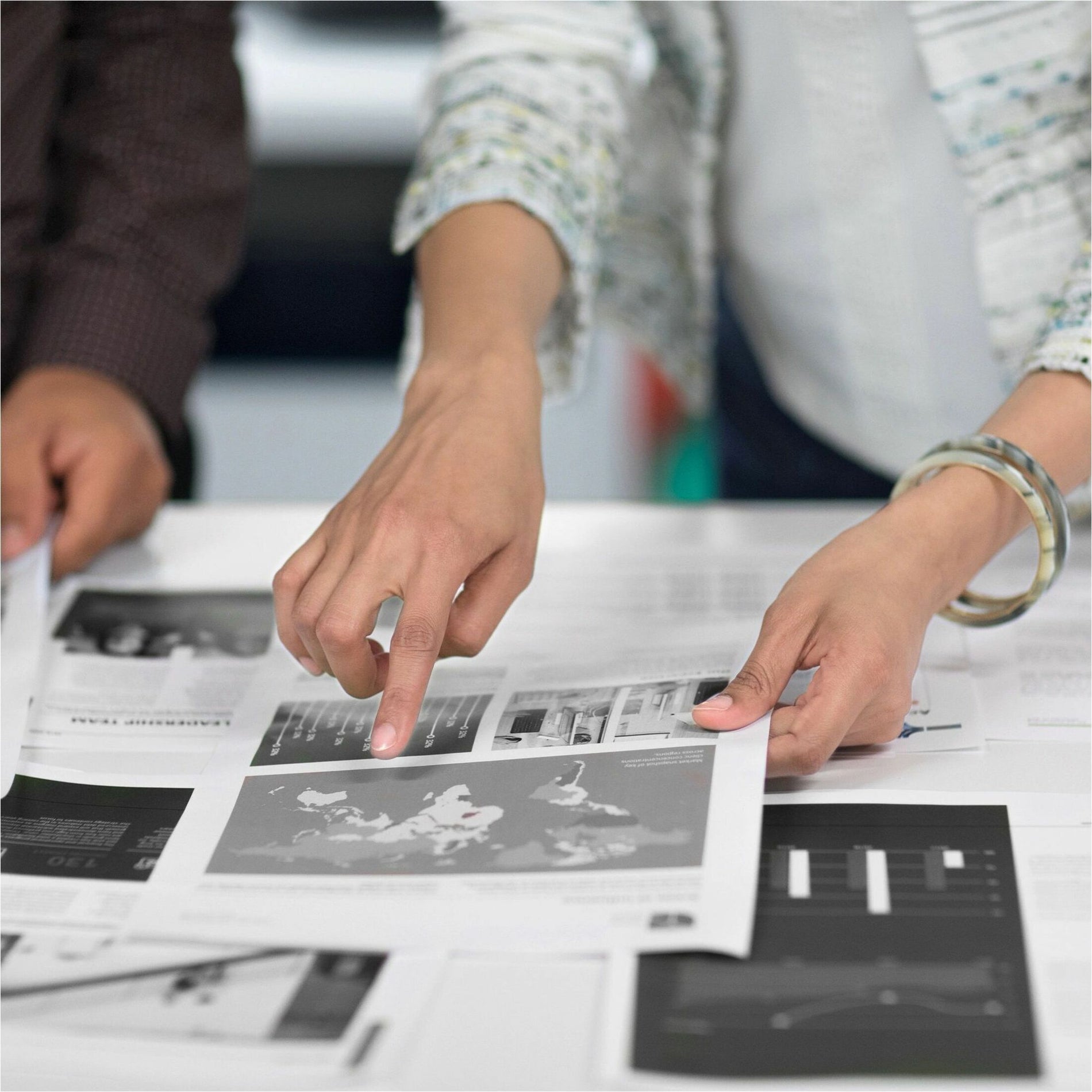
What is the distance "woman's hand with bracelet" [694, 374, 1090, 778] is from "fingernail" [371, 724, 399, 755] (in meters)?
0.13

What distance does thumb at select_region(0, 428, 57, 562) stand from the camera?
0.74 metres

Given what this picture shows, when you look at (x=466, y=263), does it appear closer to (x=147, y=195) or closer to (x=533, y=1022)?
(x=147, y=195)

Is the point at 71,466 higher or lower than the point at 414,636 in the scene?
higher

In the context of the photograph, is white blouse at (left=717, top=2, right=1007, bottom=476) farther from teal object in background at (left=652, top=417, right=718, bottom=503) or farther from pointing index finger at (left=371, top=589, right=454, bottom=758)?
teal object in background at (left=652, top=417, right=718, bottom=503)

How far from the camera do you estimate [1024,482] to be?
57 centimetres

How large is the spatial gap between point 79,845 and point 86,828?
1cm

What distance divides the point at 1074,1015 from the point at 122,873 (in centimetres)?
35

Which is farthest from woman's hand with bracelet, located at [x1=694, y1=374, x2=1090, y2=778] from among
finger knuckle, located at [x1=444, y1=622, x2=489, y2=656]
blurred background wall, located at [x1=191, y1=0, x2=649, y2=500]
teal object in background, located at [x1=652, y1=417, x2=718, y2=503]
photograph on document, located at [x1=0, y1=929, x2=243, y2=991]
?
blurred background wall, located at [x1=191, y1=0, x2=649, y2=500]

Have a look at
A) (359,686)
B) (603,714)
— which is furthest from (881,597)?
(359,686)

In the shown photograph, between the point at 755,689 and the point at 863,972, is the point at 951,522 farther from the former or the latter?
the point at 863,972

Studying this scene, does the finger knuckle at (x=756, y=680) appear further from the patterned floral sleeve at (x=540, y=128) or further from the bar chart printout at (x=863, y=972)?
the patterned floral sleeve at (x=540, y=128)

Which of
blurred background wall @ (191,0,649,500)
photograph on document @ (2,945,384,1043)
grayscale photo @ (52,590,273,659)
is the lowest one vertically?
photograph on document @ (2,945,384,1043)

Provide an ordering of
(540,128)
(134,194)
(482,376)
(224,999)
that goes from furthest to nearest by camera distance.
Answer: (134,194)
(540,128)
(482,376)
(224,999)

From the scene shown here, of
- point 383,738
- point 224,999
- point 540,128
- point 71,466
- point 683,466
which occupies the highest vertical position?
point 683,466
